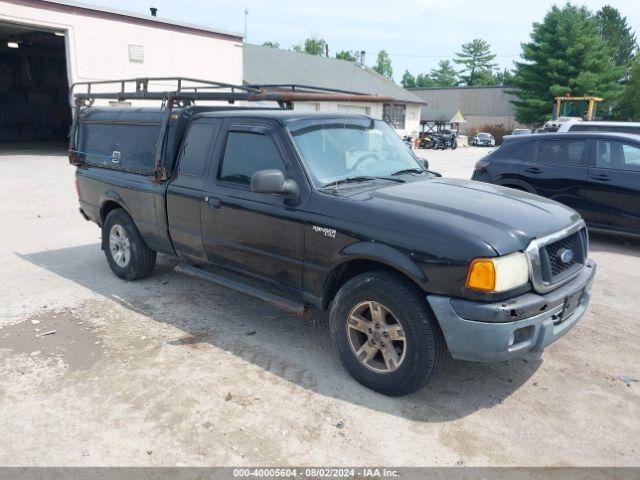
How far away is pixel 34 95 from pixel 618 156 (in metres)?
35.3

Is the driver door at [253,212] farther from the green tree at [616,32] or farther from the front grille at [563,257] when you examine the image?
the green tree at [616,32]

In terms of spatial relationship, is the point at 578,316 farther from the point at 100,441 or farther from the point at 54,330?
the point at 54,330

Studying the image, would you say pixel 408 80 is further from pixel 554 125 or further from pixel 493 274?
pixel 493 274

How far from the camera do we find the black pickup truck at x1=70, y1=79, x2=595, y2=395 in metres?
3.25

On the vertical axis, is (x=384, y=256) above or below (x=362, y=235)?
below

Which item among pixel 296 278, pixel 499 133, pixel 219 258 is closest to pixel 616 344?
pixel 296 278

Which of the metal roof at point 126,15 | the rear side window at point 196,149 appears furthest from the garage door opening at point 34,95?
the rear side window at point 196,149

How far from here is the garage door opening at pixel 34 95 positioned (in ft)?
104

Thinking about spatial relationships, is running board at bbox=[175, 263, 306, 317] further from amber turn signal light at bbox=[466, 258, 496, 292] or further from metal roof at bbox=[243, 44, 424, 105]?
metal roof at bbox=[243, 44, 424, 105]

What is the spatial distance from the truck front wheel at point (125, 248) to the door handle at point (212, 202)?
150 cm

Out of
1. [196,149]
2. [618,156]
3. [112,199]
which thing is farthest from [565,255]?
[618,156]

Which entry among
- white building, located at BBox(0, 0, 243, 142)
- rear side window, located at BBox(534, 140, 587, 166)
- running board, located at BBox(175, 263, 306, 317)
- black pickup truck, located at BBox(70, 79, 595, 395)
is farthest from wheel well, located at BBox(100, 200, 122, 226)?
white building, located at BBox(0, 0, 243, 142)

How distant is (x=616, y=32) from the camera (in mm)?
67812

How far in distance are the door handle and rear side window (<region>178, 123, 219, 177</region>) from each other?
305 millimetres
